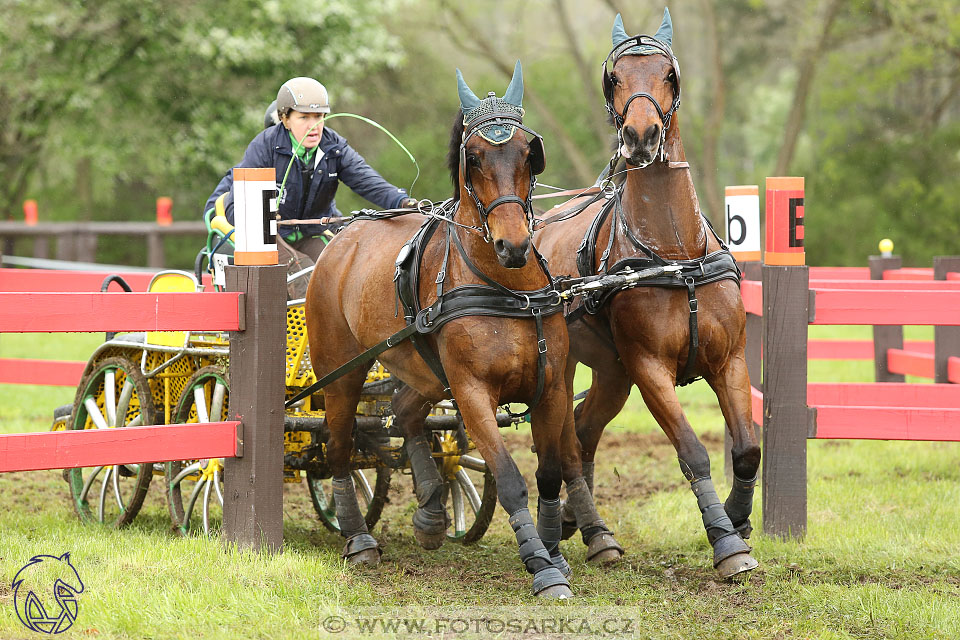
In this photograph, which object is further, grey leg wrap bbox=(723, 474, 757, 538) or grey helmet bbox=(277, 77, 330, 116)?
grey helmet bbox=(277, 77, 330, 116)

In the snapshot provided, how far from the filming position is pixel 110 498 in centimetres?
689

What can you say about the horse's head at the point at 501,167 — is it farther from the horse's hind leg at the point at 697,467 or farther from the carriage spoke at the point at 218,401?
the carriage spoke at the point at 218,401

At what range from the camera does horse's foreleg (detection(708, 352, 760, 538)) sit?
189 inches

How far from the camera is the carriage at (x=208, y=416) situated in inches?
220

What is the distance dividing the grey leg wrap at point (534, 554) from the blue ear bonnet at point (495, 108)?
5.09 ft

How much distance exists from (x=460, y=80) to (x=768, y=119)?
29.8m

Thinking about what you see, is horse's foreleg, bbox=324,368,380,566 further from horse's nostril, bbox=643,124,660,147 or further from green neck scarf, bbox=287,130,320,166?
horse's nostril, bbox=643,124,660,147

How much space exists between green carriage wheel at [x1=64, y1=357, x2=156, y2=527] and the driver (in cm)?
103

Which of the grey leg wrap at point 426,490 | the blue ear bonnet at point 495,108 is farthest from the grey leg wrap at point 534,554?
the blue ear bonnet at point 495,108

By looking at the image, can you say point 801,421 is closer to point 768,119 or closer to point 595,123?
point 595,123

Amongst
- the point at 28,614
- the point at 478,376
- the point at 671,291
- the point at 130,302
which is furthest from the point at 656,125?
the point at 28,614

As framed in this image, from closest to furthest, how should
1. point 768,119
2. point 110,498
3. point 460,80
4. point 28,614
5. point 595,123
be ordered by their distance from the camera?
point 28,614
point 460,80
point 110,498
point 595,123
point 768,119

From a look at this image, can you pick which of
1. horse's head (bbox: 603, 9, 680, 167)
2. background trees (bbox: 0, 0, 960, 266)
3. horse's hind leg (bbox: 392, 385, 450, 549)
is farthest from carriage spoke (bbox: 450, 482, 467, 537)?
background trees (bbox: 0, 0, 960, 266)

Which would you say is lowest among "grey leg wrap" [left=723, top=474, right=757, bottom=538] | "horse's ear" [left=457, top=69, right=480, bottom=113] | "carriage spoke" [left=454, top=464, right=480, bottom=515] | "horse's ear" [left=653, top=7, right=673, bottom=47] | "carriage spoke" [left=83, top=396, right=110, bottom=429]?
"carriage spoke" [left=454, top=464, right=480, bottom=515]
